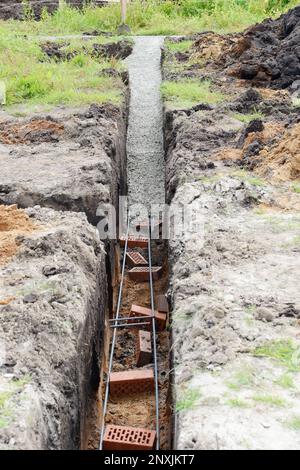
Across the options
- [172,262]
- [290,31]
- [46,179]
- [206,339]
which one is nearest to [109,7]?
[290,31]

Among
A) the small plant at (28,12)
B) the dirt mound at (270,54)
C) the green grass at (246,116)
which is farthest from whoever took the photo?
the small plant at (28,12)

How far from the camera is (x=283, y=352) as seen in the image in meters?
3.88

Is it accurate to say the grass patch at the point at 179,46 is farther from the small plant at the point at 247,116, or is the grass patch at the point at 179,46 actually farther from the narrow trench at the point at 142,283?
the small plant at the point at 247,116

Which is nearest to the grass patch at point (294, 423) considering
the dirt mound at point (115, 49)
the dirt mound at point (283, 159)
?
the dirt mound at point (283, 159)

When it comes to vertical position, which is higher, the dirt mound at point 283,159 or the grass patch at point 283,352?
the dirt mound at point 283,159

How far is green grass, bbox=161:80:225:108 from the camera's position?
33.2 ft

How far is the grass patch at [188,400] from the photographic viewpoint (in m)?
3.54

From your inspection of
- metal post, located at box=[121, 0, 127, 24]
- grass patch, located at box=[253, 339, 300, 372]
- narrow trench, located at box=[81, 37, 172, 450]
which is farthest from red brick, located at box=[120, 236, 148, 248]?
metal post, located at box=[121, 0, 127, 24]

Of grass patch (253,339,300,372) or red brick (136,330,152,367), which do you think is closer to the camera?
grass patch (253,339,300,372)

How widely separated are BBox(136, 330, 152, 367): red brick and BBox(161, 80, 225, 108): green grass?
499 centimetres

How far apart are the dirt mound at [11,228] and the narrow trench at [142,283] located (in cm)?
112

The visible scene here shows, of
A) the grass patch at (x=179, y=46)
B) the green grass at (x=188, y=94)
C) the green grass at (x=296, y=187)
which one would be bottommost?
the green grass at (x=296, y=187)

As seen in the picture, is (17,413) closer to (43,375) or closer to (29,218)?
(43,375)

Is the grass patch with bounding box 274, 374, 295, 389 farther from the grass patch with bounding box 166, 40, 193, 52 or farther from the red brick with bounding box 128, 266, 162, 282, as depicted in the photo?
the grass patch with bounding box 166, 40, 193, 52
